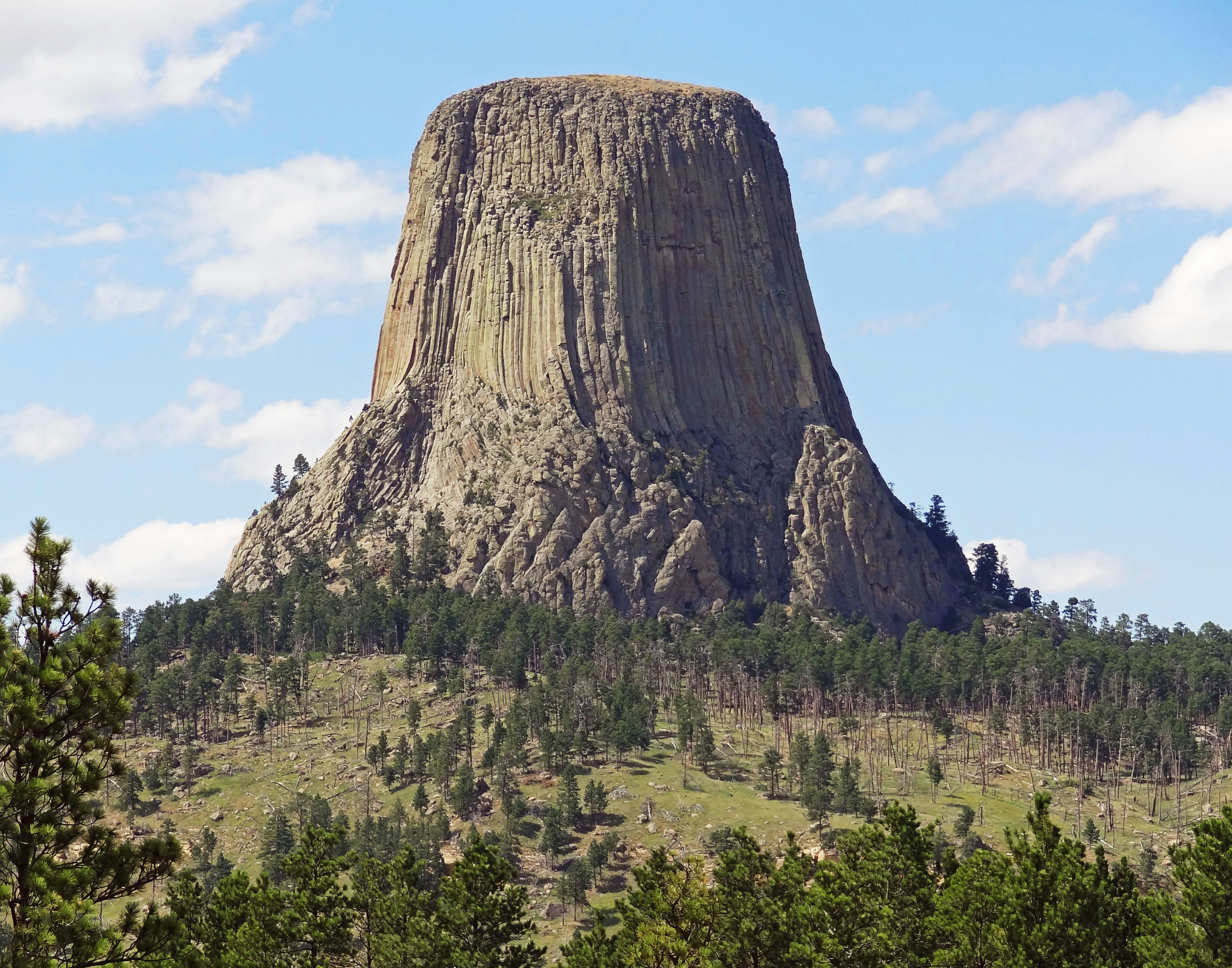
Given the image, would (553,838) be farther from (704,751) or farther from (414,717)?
(414,717)

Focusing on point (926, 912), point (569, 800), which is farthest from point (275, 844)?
point (926, 912)

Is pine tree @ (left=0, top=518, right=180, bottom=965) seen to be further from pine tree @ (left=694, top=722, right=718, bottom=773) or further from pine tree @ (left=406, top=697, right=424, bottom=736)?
pine tree @ (left=406, top=697, right=424, bottom=736)

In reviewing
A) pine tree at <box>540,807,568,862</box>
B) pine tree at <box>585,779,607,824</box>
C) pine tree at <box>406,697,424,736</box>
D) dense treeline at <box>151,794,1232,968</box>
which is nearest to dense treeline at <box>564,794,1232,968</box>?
dense treeline at <box>151,794,1232,968</box>

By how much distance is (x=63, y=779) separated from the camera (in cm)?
3319

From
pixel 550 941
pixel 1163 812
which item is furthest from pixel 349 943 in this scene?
pixel 1163 812

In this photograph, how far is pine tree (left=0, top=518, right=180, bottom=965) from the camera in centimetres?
3244

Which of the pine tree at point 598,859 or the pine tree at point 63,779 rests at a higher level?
the pine tree at point 63,779

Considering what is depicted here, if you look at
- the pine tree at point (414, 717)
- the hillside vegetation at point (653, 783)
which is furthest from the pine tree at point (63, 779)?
the pine tree at point (414, 717)

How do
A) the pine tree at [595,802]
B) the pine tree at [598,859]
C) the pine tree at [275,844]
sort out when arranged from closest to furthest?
1. the pine tree at [275,844]
2. the pine tree at [598,859]
3. the pine tree at [595,802]

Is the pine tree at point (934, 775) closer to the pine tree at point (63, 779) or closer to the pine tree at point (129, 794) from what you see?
the pine tree at point (129, 794)

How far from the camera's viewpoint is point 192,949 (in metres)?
37.5

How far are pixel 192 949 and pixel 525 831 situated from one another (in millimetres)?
96474

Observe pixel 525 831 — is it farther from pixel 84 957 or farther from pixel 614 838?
pixel 84 957

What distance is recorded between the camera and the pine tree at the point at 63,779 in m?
32.4
